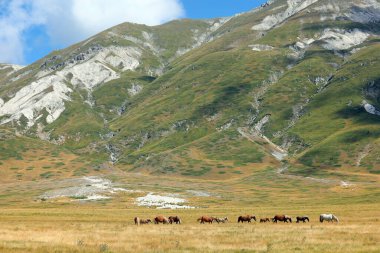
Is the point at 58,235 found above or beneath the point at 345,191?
above

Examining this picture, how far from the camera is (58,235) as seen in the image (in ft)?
162

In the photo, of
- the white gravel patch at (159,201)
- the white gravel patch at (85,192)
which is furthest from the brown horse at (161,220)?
the white gravel patch at (85,192)

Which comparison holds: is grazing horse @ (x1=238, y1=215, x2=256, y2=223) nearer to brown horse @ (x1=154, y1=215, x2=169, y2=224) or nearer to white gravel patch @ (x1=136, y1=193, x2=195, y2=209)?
brown horse @ (x1=154, y1=215, x2=169, y2=224)

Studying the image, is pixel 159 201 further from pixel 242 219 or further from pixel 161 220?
pixel 242 219

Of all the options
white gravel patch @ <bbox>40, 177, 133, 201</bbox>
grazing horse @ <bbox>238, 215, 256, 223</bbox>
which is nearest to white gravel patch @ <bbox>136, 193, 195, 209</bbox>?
white gravel patch @ <bbox>40, 177, 133, 201</bbox>

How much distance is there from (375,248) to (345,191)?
152 metres

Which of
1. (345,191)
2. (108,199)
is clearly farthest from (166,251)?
(345,191)

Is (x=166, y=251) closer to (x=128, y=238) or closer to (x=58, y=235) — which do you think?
(x=128, y=238)

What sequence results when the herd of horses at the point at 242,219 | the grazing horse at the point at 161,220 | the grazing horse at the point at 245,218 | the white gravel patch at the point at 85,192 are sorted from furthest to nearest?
the white gravel patch at the point at 85,192 < the grazing horse at the point at 245,218 < the grazing horse at the point at 161,220 < the herd of horses at the point at 242,219

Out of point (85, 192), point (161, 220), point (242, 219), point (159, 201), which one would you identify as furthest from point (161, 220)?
point (85, 192)

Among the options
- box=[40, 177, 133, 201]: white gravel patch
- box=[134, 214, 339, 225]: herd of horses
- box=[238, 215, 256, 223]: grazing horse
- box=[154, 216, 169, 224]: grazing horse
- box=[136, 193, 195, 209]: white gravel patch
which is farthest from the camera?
box=[40, 177, 133, 201]: white gravel patch

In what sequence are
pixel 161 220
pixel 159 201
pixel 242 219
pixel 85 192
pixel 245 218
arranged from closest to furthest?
pixel 161 220 → pixel 245 218 → pixel 242 219 → pixel 159 201 → pixel 85 192

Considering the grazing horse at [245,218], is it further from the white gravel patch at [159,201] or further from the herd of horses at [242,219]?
the white gravel patch at [159,201]

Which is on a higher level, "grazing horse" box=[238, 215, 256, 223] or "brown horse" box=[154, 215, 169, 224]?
"brown horse" box=[154, 215, 169, 224]
